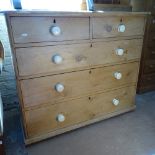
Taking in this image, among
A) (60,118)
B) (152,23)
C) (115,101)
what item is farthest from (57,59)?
(152,23)

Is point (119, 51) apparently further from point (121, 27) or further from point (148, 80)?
point (148, 80)

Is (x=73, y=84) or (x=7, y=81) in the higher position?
(x=73, y=84)

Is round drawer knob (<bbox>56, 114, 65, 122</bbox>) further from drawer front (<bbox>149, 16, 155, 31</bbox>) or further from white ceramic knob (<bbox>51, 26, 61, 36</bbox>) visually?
drawer front (<bbox>149, 16, 155, 31</bbox>)

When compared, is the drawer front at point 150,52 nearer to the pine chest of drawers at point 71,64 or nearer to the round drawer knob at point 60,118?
the pine chest of drawers at point 71,64

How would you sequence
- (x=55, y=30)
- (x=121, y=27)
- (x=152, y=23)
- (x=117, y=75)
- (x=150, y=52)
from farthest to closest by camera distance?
(x=150, y=52), (x=152, y=23), (x=117, y=75), (x=121, y=27), (x=55, y=30)

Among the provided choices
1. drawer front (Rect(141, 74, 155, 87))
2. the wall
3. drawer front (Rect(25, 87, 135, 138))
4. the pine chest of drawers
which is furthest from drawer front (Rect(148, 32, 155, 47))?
the wall

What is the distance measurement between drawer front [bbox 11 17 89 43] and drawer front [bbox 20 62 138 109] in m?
0.27

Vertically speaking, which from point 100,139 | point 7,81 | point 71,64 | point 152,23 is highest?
point 152,23

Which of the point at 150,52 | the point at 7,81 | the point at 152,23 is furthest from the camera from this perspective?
the point at 150,52

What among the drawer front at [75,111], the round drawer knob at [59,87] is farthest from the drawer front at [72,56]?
the drawer front at [75,111]

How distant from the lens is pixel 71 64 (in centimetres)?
123

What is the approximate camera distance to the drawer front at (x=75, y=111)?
1263mm

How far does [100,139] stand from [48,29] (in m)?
0.94

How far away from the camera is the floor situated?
1268 mm
